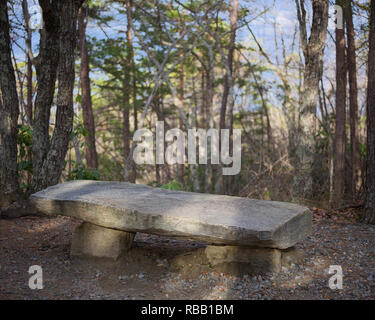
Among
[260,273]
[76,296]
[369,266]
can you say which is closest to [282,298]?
[260,273]

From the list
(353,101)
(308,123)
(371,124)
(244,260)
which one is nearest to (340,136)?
(308,123)

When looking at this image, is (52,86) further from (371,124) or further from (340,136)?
(340,136)

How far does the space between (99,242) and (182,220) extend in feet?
4.00

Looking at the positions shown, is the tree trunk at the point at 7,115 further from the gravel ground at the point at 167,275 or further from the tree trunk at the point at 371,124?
the tree trunk at the point at 371,124

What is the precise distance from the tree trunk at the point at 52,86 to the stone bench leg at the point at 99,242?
214cm

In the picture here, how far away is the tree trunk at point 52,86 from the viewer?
19.3ft

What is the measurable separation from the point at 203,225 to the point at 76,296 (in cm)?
130

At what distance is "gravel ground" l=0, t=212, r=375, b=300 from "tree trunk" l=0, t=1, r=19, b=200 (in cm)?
137

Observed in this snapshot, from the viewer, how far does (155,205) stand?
3.88m

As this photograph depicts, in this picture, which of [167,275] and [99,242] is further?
[99,242]

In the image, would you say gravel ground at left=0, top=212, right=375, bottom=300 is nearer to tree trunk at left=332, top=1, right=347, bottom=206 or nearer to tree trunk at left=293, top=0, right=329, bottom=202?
tree trunk at left=293, top=0, right=329, bottom=202

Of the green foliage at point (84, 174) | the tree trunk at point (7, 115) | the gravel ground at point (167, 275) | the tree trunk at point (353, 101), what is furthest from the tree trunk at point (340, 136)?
the tree trunk at point (7, 115)

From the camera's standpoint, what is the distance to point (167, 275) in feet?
13.0
